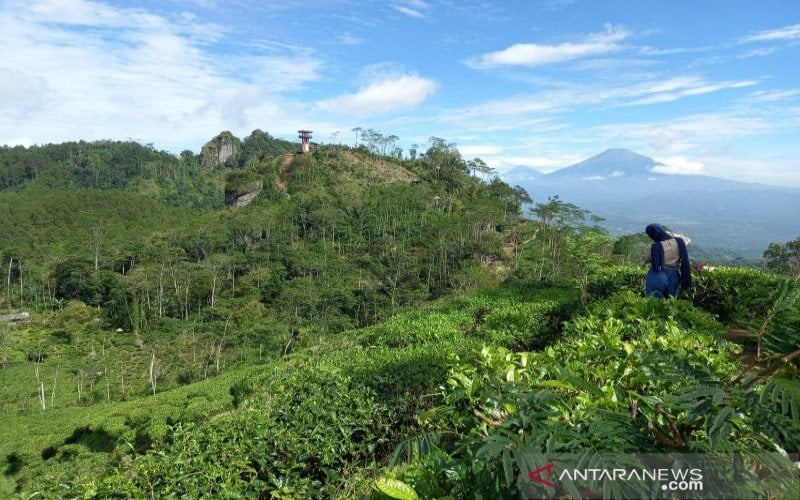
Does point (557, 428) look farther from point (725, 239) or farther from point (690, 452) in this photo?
point (725, 239)

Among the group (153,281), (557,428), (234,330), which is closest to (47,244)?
(153,281)

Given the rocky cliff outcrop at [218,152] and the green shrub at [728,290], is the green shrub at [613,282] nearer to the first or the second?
the green shrub at [728,290]

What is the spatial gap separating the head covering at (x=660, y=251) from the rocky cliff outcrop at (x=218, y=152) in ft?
328

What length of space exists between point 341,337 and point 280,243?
3645 centimetres

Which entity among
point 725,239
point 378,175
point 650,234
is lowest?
point 725,239

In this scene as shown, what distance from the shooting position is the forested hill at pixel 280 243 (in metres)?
38.1

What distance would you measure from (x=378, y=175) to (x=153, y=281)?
30.4m

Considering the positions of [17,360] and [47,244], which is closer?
[17,360]

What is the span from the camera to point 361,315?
35688mm

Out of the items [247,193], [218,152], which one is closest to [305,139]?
[247,193]

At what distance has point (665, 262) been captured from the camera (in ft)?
17.8

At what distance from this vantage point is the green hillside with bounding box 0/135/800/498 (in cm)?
141

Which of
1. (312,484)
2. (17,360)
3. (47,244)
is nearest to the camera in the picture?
(312,484)

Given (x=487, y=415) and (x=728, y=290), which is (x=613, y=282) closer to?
(x=728, y=290)
